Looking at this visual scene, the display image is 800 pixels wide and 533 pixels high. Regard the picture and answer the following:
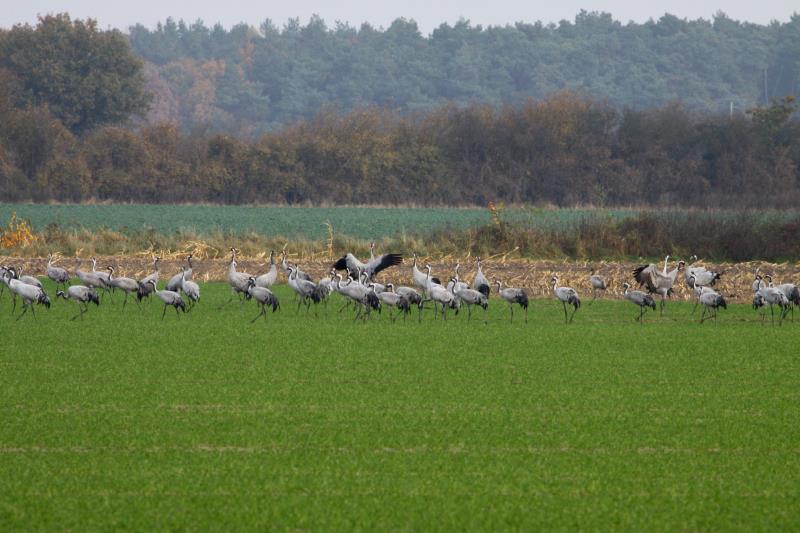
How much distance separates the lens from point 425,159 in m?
63.3

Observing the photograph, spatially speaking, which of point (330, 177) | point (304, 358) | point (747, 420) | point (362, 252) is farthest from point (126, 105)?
point (747, 420)

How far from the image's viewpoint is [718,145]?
6081 cm

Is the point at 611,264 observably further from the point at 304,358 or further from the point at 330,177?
the point at 330,177

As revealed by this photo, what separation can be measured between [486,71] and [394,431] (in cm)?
10957

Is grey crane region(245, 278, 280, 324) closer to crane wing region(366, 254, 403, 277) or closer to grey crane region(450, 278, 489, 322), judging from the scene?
grey crane region(450, 278, 489, 322)

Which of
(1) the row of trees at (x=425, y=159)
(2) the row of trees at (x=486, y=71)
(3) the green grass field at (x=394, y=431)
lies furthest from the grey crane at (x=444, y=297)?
(2) the row of trees at (x=486, y=71)

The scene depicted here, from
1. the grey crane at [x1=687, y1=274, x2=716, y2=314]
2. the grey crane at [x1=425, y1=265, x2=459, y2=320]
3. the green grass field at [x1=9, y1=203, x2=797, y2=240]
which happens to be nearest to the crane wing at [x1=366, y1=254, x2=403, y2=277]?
the grey crane at [x1=425, y1=265, x2=459, y2=320]

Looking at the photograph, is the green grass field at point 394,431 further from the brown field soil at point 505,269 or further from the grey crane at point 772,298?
the brown field soil at point 505,269

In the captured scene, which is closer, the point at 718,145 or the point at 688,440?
the point at 688,440

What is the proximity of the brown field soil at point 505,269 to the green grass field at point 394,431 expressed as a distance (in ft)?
26.2

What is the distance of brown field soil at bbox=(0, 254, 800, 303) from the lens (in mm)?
24922

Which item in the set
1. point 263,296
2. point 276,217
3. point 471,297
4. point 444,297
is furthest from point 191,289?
point 276,217

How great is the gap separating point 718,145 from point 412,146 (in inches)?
578

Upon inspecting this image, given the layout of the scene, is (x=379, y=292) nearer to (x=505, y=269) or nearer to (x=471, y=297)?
(x=471, y=297)
